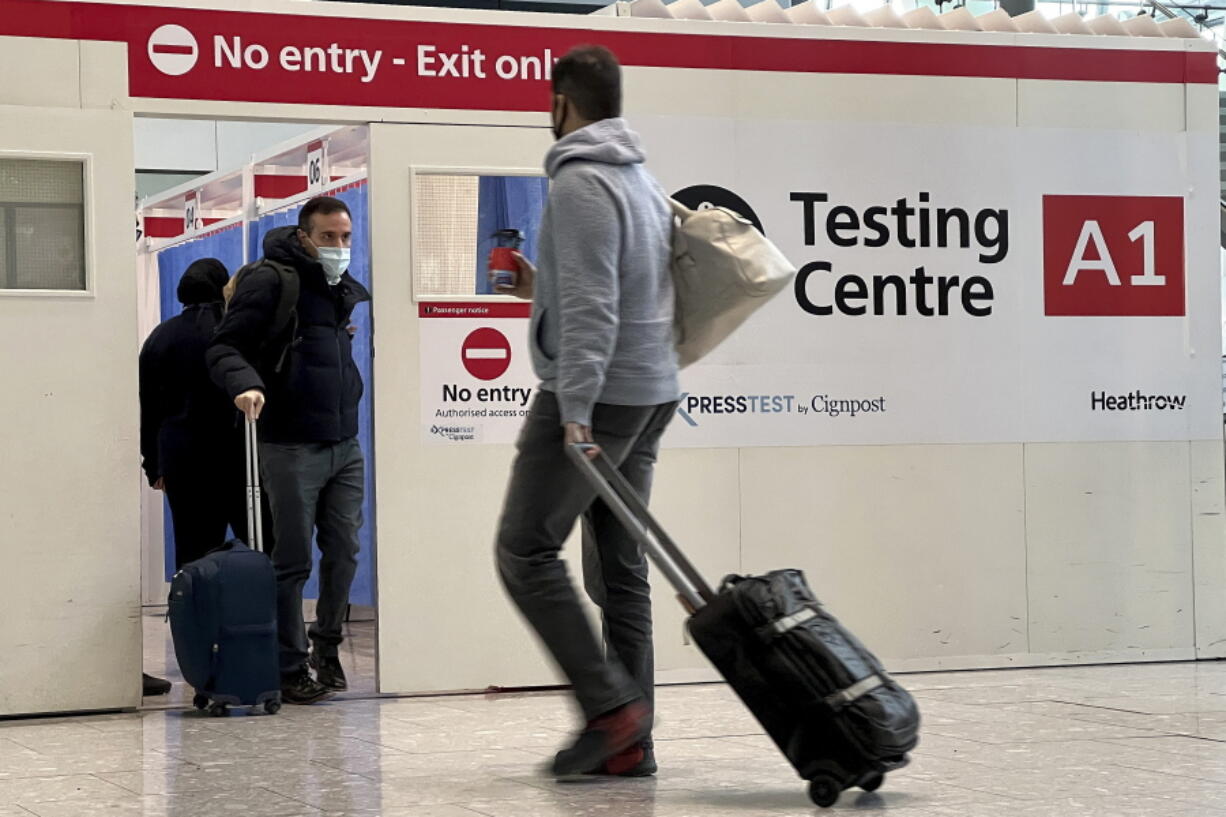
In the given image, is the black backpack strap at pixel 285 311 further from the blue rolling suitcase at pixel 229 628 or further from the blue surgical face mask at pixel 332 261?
the blue rolling suitcase at pixel 229 628

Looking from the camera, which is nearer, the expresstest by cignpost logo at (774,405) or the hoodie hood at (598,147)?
the hoodie hood at (598,147)

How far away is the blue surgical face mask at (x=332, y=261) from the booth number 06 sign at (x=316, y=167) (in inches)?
93.6

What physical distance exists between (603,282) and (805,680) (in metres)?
1.02

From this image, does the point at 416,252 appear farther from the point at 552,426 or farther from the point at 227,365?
the point at 552,426

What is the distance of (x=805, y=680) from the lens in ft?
13.2

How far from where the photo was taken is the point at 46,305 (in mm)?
6227

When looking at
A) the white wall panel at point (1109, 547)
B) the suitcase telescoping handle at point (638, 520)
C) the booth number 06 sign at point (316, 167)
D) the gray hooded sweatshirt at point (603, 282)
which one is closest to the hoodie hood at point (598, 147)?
the gray hooded sweatshirt at point (603, 282)

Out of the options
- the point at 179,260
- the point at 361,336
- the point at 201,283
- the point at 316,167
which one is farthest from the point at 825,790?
the point at 179,260

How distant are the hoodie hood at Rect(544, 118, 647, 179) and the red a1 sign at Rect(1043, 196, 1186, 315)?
10.9 feet

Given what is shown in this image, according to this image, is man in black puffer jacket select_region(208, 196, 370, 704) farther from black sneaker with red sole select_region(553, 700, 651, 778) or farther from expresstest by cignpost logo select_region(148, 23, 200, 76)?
black sneaker with red sole select_region(553, 700, 651, 778)

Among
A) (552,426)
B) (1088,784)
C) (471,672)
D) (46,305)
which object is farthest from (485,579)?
(1088,784)

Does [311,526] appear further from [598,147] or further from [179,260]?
[179,260]

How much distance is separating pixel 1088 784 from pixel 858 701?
2.28 ft

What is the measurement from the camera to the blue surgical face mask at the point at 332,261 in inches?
259
